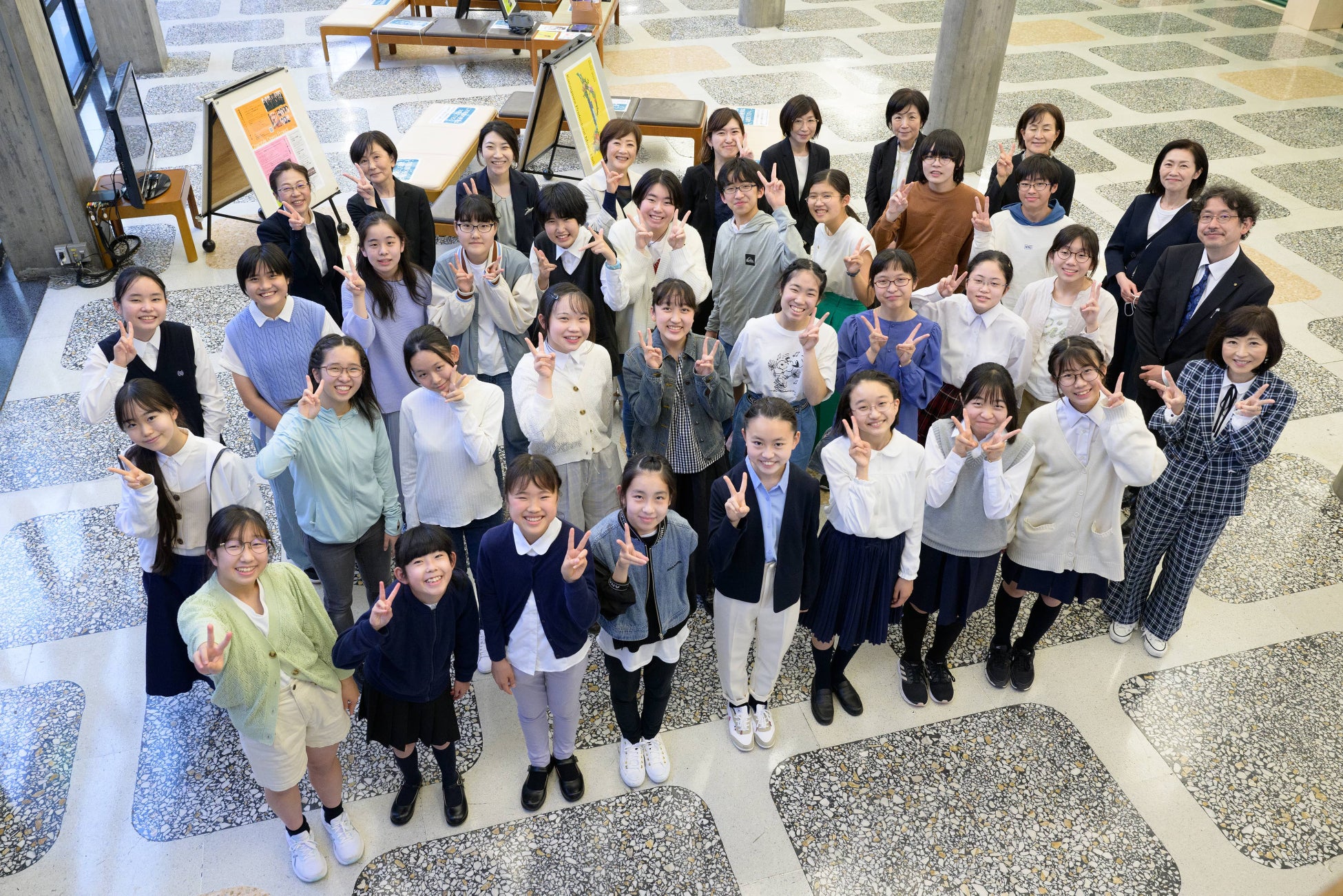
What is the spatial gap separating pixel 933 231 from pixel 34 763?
178 inches

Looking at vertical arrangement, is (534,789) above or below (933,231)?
below

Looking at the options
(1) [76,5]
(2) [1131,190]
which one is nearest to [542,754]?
(2) [1131,190]

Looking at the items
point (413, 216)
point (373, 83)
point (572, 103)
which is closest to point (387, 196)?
point (413, 216)

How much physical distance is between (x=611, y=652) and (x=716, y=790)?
2.26ft

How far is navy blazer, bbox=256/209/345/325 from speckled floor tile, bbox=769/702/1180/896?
9.86 ft

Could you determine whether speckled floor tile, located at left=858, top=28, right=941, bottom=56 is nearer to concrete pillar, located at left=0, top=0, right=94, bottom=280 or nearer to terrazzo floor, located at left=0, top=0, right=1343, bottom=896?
terrazzo floor, located at left=0, top=0, right=1343, bottom=896

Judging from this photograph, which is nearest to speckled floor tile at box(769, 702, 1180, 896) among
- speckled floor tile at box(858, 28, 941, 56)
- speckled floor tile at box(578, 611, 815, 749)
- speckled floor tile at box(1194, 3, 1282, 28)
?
speckled floor tile at box(578, 611, 815, 749)

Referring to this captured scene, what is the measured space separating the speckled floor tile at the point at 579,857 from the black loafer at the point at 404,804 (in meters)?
0.10

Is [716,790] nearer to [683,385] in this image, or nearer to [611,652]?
[611,652]

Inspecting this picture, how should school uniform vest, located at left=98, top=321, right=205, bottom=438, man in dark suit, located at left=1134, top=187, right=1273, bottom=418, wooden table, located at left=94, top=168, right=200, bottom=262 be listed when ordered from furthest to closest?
wooden table, located at left=94, top=168, right=200, bottom=262, man in dark suit, located at left=1134, top=187, right=1273, bottom=418, school uniform vest, located at left=98, top=321, right=205, bottom=438

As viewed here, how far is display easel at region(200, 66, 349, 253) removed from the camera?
20.0ft

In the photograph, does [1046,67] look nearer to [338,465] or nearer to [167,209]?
[167,209]

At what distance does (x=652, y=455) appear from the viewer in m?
3.02

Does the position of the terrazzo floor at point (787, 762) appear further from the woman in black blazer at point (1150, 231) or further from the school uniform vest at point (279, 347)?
the school uniform vest at point (279, 347)
